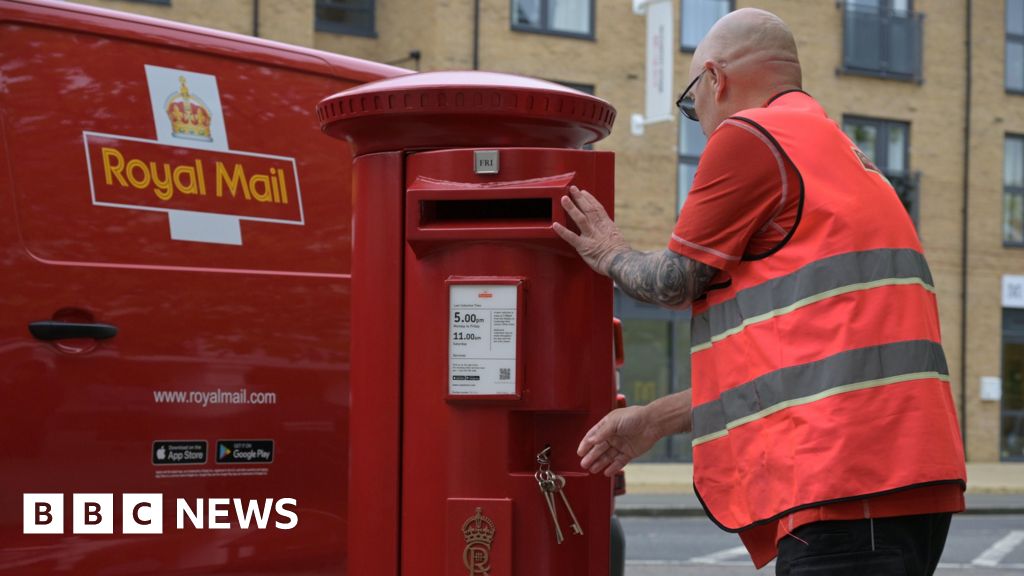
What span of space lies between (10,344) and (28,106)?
2.22 feet

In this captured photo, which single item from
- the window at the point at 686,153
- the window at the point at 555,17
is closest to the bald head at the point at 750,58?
the window at the point at 555,17

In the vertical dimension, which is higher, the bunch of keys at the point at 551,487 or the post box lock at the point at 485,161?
the post box lock at the point at 485,161

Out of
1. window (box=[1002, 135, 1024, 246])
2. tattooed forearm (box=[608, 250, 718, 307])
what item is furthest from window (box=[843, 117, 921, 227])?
tattooed forearm (box=[608, 250, 718, 307])

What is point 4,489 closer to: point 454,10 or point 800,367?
point 800,367

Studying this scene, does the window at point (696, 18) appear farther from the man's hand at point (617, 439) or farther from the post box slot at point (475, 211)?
the man's hand at point (617, 439)

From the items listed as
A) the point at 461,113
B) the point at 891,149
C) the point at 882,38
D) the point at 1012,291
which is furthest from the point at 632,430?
the point at 1012,291

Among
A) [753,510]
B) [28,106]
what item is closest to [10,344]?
[28,106]

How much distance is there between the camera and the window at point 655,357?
20719mm

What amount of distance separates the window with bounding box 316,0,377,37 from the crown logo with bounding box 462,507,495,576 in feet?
57.8

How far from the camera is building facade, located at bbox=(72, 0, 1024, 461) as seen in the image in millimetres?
19906

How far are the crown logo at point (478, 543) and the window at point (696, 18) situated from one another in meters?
18.9

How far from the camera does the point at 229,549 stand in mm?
3871

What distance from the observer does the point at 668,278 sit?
266 centimetres

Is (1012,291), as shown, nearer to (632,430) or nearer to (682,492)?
(682,492)
